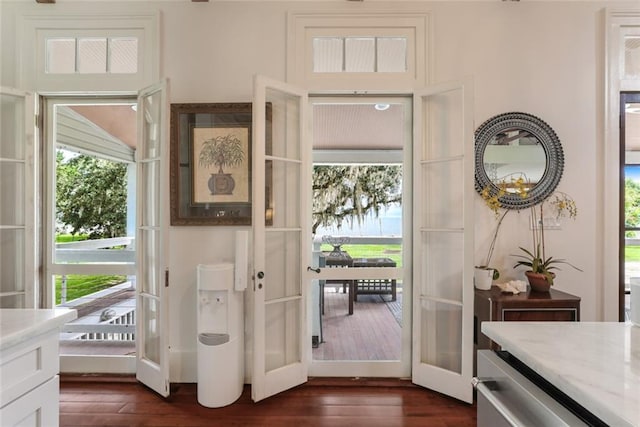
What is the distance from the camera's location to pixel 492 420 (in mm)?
926

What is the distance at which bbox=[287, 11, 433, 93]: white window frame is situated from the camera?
2430mm

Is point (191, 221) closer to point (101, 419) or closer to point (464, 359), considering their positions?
point (101, 419)

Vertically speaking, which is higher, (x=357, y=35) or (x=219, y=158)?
(x=357, y=35)

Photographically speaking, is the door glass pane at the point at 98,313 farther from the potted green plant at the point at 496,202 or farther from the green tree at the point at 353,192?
the potted green plant at the point at 496,202

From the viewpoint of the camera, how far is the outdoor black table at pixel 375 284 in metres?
2.58

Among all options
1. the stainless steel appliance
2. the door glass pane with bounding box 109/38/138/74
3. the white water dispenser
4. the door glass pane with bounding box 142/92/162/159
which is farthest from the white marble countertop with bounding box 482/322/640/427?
the door glass pane with bounding box 109/38/138/74

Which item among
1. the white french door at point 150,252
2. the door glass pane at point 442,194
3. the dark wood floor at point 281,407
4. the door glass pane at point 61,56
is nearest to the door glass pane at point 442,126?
the door glass pane at point 442,194

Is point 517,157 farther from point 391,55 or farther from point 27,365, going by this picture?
point 27,365

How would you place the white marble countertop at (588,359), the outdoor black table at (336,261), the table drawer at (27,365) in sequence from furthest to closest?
the outdoor black table at (336,261), the table drawer at (27,365), the white marble countertop at (588,359)

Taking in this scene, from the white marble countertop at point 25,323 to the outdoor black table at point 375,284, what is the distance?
192 cm

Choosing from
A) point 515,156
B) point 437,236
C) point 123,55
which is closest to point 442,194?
point 437,236

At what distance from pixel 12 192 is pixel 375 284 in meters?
3.02

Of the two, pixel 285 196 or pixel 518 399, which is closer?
pixel 518 399

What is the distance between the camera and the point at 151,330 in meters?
2.43
